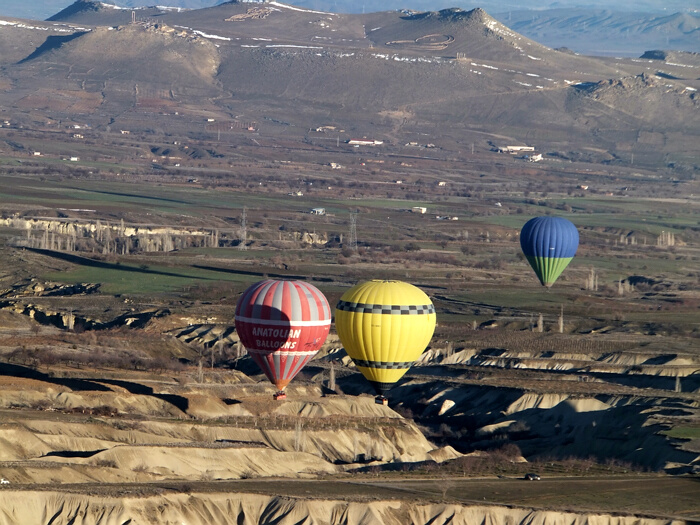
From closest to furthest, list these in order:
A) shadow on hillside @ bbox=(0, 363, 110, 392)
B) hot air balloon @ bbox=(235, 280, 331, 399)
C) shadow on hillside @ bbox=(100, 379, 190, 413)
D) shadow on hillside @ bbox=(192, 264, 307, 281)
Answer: hot air balloon @ bbox=(235, 280, 331, 399) < shadow on hillside @ bbox=(100, 379, 190, 413) < shadow on hillside @ bbox=(0, 363, 110, 392) < shadow on hillside @ bbox=(192, 264, 307, 281)

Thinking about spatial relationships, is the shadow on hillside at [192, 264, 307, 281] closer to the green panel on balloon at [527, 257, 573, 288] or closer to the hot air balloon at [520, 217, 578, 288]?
the green panel on balloon at [527, 257, 573, 288]

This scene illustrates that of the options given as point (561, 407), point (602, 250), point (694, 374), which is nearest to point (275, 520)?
point (561, 407)

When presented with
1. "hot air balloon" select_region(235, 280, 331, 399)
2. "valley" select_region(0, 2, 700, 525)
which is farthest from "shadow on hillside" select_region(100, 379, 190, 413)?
"hot air balloon" select_region(235, 280, 331, 399)

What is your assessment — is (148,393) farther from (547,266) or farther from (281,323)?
(547,266)

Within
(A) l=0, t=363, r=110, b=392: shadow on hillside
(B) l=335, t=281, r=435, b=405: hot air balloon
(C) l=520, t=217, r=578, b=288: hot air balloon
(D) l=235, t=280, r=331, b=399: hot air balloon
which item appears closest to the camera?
(D) l=235, t=280, r=331, b=399: hot air balloon

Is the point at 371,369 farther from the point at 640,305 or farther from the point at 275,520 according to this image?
the point at 640,305

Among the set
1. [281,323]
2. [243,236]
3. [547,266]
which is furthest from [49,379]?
[243,236]

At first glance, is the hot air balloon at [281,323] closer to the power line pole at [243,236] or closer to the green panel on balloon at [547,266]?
the green panel on balloon at [547,266]
